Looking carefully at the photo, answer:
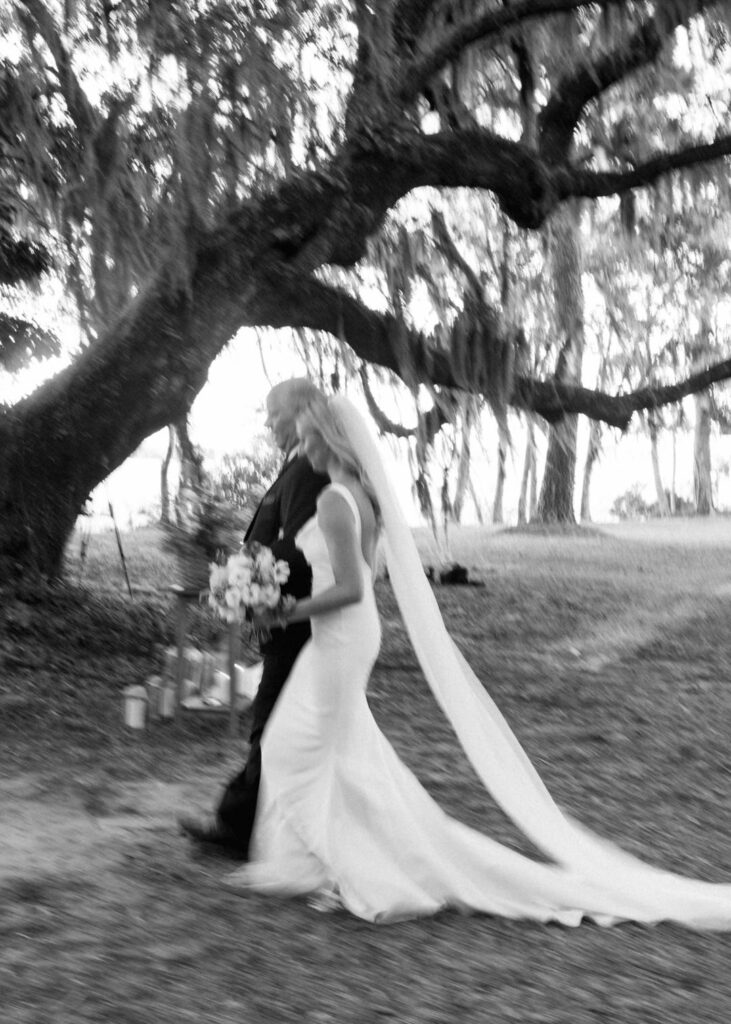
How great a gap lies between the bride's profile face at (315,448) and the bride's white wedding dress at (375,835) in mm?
130

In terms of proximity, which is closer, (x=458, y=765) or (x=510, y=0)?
(x=458, y=765)

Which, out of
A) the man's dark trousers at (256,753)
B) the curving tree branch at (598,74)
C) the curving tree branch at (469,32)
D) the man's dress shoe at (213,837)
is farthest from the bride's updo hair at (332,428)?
the curving tree branch at (598,74)

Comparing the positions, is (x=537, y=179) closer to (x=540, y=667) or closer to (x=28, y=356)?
(x=540, y=667)

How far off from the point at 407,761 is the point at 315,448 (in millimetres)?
3161

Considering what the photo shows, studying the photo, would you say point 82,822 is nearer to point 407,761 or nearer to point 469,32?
point 407,761

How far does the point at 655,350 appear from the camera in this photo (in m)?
15.4

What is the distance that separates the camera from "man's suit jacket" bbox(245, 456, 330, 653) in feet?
17.7

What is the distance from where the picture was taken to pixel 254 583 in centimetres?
533

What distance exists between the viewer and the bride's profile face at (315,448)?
5.27m

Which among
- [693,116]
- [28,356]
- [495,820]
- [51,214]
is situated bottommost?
[495,820]

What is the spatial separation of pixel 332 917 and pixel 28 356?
9149 mm

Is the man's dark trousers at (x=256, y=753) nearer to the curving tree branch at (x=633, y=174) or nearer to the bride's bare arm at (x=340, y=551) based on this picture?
the bride's bare arm at (x=340, y=551)

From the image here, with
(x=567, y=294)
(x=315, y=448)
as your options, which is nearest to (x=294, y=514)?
(x=315, y=448)

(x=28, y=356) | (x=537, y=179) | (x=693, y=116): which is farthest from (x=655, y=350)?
(x=28, y=356)
